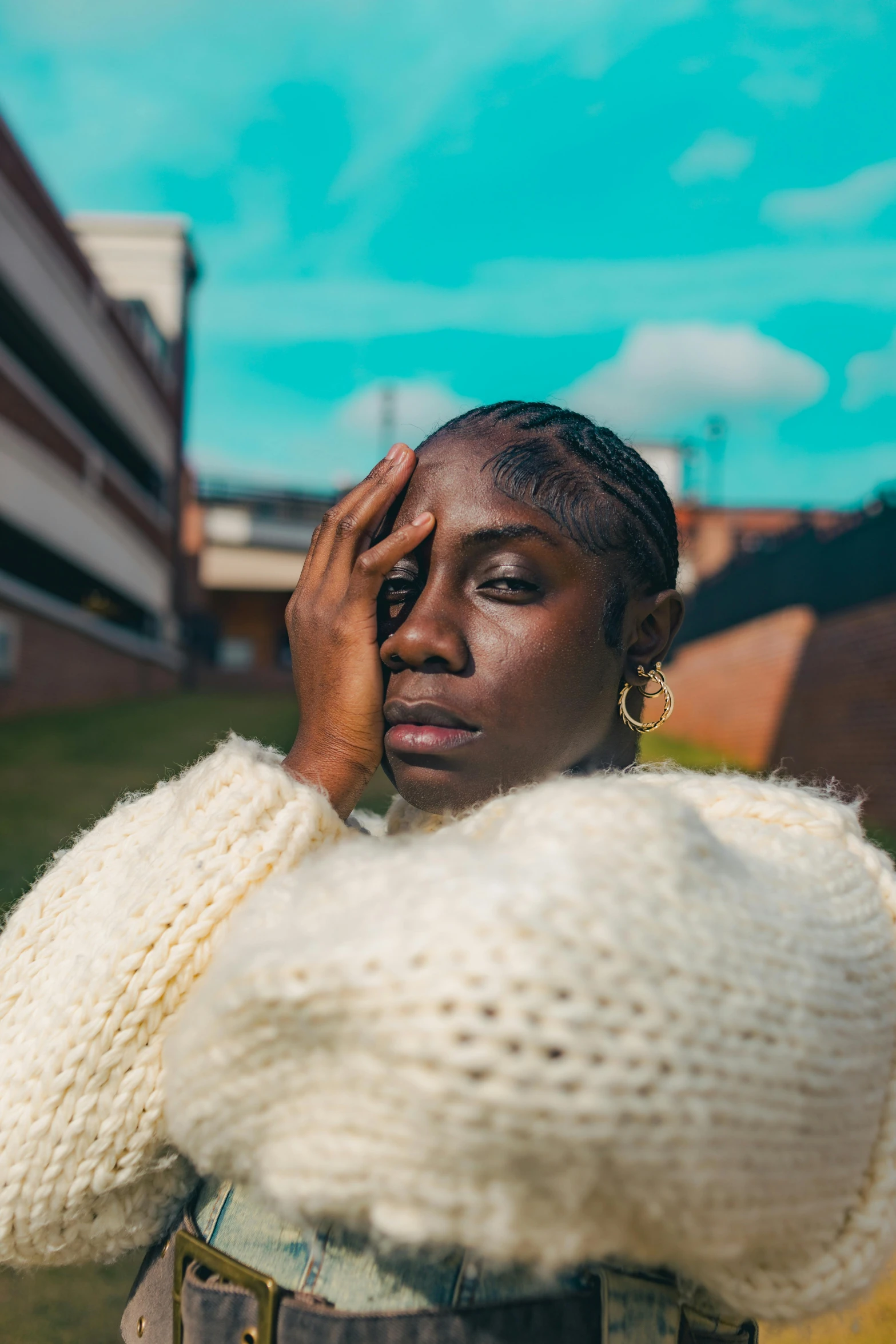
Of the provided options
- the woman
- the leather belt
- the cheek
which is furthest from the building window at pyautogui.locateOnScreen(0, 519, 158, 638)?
the leather belt

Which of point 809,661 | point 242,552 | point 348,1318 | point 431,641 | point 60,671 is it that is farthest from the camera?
point 242,552

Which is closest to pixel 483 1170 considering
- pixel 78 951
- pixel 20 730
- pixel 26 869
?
pixel 78 951

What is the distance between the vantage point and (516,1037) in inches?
33.2

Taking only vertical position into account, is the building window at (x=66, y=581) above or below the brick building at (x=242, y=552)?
below

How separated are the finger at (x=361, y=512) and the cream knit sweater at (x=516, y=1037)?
1.42 ft

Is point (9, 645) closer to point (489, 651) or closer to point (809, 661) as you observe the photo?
point (809, 661)

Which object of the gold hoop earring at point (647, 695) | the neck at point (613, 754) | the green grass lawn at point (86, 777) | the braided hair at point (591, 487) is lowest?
the green grass lawn at point (86, 777)

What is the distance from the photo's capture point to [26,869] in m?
6.95

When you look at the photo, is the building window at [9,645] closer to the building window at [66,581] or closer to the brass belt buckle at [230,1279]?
the building window at [66,581]

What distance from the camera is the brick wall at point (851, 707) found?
10539mm

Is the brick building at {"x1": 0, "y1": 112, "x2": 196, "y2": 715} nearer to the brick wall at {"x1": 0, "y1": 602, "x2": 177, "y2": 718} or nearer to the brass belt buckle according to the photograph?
the brick wall at {"x1": 0, "y1": 602, "x2": 177, "y2": 718}

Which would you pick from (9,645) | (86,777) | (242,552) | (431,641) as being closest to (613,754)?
(431,641)

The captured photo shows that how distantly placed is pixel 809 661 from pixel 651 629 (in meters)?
11.9

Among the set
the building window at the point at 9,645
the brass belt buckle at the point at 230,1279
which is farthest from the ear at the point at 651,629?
the building window at the point at 9,645
